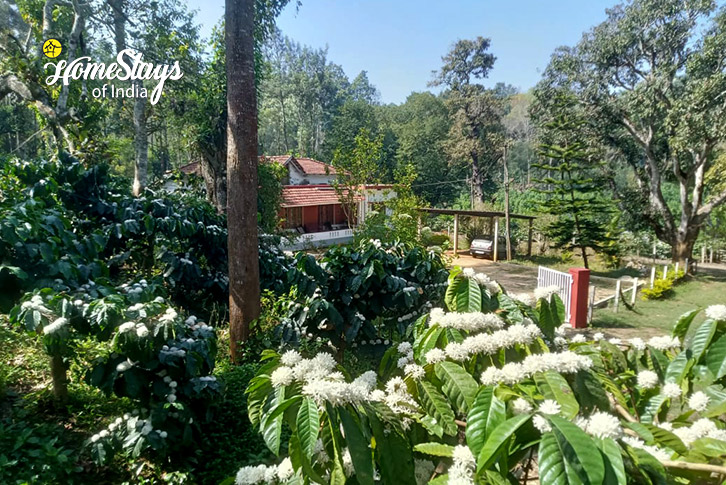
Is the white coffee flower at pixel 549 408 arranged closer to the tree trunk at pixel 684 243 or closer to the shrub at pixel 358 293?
the shrub at pixel 358 293

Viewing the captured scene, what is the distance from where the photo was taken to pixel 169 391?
9.17 feet

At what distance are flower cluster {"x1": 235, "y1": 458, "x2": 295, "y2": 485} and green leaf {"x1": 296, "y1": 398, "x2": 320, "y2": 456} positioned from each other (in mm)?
269

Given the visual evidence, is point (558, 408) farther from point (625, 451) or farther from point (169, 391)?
point (169, 391)

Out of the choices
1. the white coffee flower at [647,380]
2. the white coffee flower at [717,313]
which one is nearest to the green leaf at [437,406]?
the white coffee flower at [647,380]

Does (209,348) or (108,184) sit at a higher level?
(108,184)

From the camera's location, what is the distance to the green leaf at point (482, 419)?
971 millimetres

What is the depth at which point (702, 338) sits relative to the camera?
137 centimetres

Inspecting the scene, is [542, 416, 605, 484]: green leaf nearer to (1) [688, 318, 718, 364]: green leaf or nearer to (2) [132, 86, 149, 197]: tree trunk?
(1) [688, 318, 718, 364]: green leaf

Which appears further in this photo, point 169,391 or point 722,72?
point 722,72

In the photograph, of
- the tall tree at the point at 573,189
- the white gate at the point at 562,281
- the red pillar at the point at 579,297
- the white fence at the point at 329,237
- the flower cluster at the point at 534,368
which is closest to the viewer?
the flower cluster at the point at 534,368

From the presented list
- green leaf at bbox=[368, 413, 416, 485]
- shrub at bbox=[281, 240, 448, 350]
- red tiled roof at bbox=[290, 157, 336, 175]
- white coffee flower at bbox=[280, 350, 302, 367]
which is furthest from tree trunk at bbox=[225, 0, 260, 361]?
red tiled roof at bbox=[290, 157, 336, 175]

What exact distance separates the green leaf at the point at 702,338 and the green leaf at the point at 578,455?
2.70 ft

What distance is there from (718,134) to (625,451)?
564 inches

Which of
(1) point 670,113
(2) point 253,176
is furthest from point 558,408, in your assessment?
(1) point 670,113
